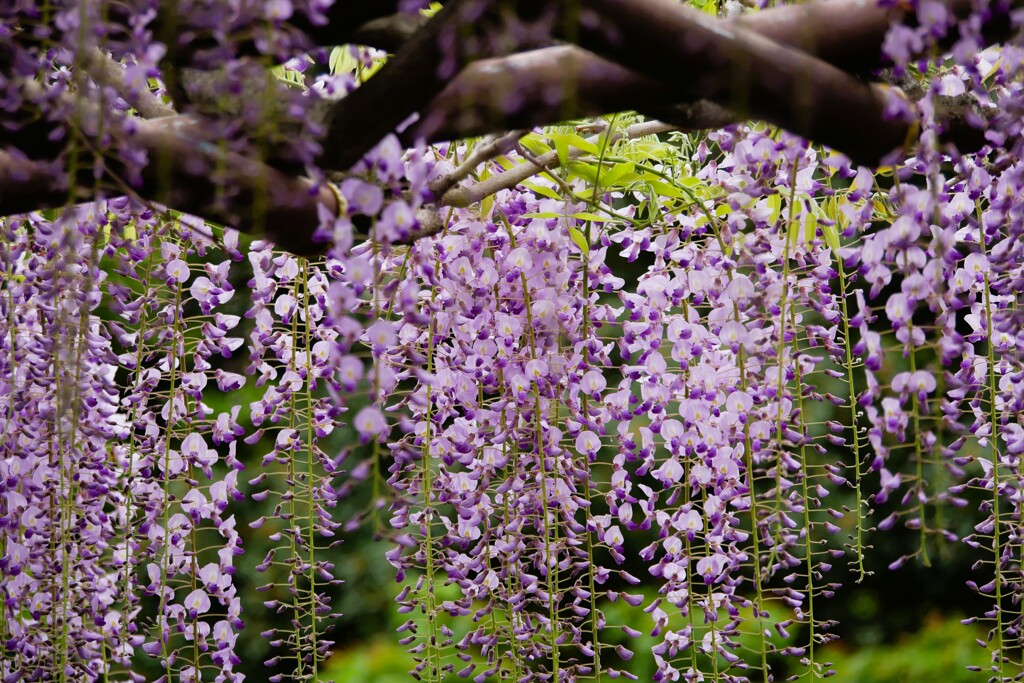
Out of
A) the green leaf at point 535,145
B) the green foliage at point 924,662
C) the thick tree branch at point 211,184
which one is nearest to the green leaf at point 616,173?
the green leaf at point 535,145

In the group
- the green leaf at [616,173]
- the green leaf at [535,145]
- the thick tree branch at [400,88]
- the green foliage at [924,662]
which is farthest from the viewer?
the green foliage at [924,662]

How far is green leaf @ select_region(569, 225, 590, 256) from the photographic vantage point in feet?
5.51

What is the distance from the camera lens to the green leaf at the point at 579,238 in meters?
1.68

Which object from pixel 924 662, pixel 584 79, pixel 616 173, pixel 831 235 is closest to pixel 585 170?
pixel 616 173

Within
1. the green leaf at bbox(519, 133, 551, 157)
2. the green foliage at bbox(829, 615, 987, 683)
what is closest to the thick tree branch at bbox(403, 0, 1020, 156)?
the green leaf at bbox(519, 133, 551, 157)

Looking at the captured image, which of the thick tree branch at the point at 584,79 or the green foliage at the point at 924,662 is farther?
the green foliage at the point at 924,662

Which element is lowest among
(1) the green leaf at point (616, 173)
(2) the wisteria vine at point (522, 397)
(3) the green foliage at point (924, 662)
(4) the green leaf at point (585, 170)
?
(3) the green foliage at point (924, 662)

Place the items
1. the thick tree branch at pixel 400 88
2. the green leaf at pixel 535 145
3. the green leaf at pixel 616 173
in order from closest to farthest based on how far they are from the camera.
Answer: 1. the thick tree branch at pixel 400 88
2. the green leaf at pixel 616 173
3. the green leaf at pixel 535 145

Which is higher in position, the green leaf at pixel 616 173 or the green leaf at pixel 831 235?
the green leaf at pixel 616 173

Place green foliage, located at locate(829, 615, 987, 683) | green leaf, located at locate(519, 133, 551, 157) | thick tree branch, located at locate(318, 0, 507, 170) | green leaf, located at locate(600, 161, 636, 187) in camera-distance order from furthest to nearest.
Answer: green foliage, located at locate(829, 615, 987, 683) → green leaf, located at locate(519, 133, 551, 157) → green leaf, located at locate(600, 161, 636, 187) → thick tree branch, located at locate(318, 0, 507, 170)

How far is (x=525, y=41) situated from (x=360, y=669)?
2946mm

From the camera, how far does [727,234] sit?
1.60 meters

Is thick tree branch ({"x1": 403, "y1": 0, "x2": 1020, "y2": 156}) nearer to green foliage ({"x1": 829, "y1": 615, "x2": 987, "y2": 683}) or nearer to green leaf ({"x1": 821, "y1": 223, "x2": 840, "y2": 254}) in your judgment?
green leaf ({"x1": 821, "y1": 223, "x2": 840, "y2": 254})

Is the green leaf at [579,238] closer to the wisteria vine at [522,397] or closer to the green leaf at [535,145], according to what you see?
the wisteria vine at [522,397]
